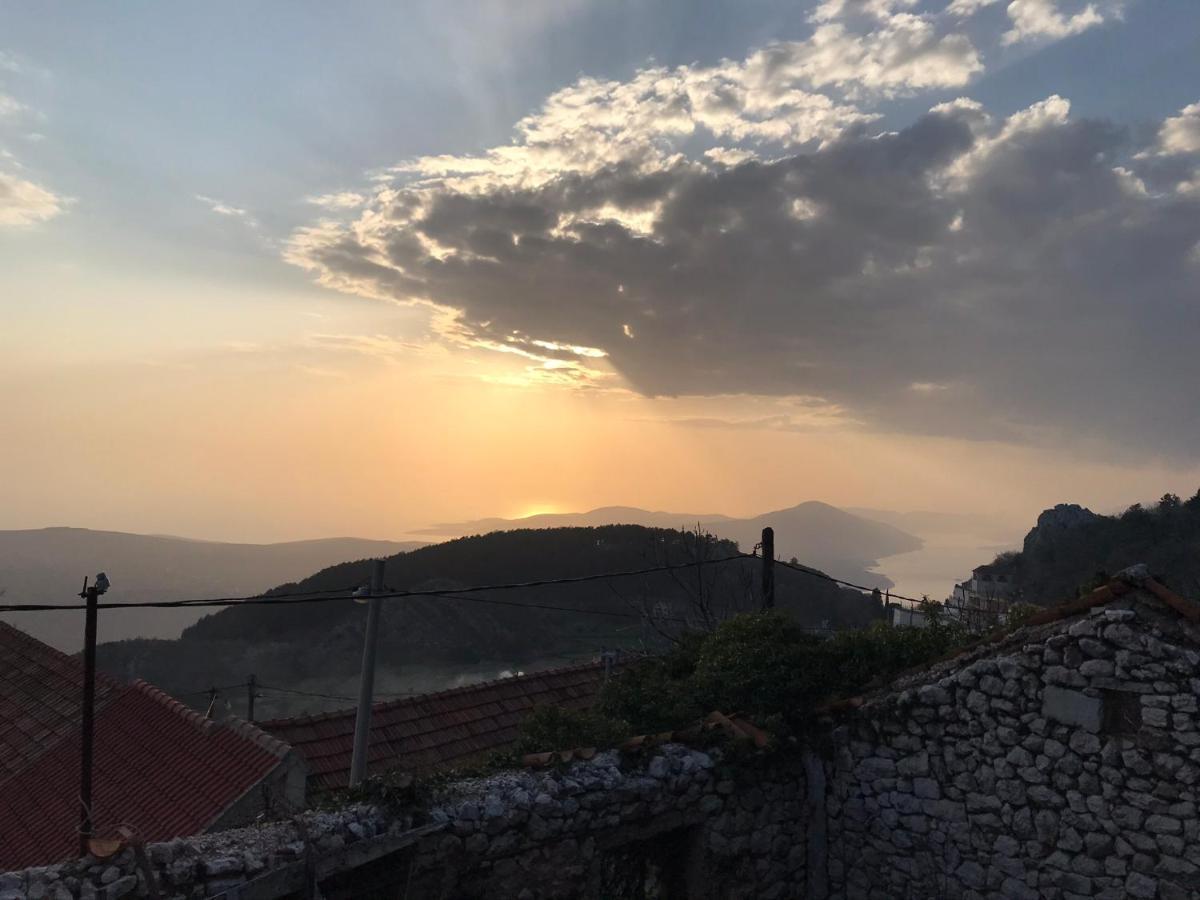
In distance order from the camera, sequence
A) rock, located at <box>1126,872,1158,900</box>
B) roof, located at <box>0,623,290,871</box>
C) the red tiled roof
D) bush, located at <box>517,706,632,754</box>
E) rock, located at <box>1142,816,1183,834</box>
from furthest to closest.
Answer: the red tiled roof → roof, located at <box>0,623,290,871</box> → bush, located at <box>517,706,632,754</box> → rock, located at <box>1126,872,1158,900</box> → rock, located at <box>1142,816,1183,834</box>

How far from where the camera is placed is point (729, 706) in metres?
8.77

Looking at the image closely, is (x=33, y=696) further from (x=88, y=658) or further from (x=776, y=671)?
(x=776, y=671)

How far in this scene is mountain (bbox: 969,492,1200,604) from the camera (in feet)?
119

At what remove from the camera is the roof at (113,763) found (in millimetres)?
12062

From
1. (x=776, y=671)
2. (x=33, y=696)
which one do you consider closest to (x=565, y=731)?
(x=776, y=671)

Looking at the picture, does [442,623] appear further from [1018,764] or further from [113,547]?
[113,547]

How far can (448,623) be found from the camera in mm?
50625

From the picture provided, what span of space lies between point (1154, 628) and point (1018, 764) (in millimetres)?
1743

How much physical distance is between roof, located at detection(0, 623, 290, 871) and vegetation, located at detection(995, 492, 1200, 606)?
3336 centimetres

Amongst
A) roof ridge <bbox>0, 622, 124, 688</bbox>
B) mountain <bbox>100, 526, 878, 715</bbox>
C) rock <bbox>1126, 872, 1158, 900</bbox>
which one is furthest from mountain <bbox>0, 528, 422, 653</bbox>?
rock <bbox>1126, 872, 1158, 900</bbox>

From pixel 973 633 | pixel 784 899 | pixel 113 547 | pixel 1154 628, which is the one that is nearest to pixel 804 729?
pixel 784 899

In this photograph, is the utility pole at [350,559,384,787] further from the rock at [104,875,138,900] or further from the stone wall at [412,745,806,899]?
the rock at [104,875,138,900]

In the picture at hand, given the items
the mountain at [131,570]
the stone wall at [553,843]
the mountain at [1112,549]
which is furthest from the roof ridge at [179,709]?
the mountain at [131,570]

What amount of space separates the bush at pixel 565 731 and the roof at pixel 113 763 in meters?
6.37
